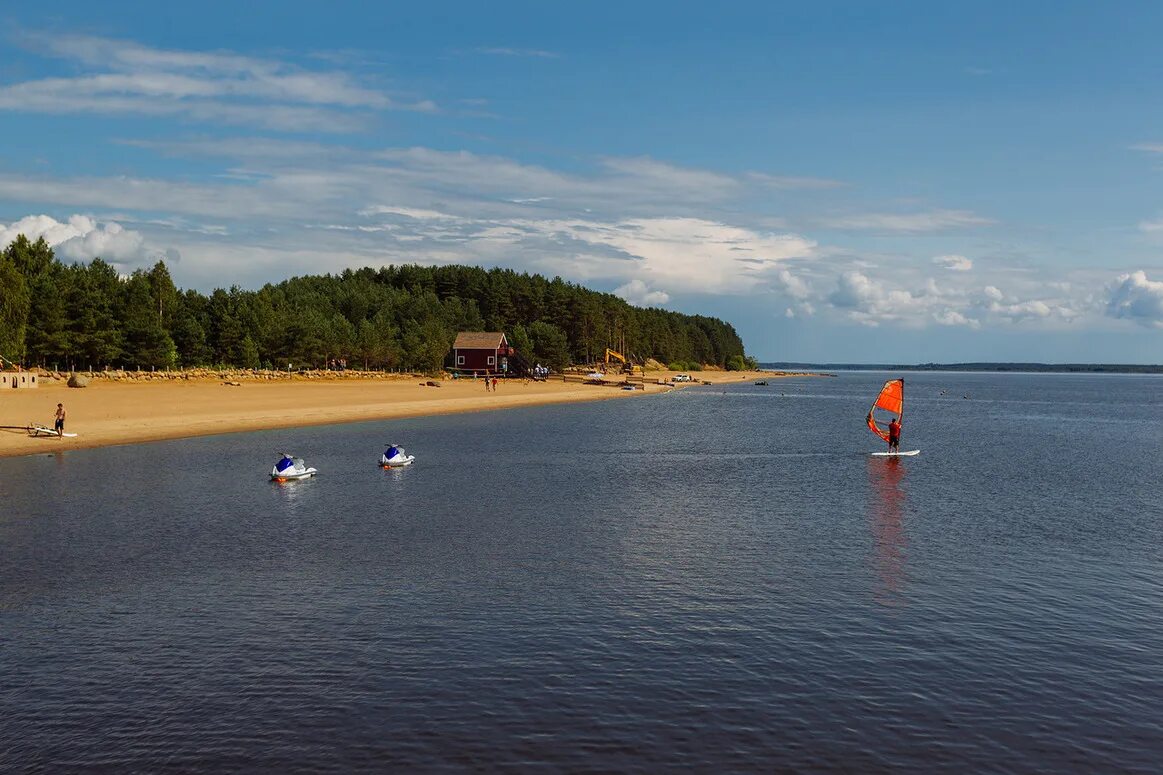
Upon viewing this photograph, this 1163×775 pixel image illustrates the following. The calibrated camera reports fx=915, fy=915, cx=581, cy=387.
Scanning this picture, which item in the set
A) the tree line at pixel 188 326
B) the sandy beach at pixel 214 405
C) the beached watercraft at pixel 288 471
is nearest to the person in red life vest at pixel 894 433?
the beached watercraft at pixel 288 471

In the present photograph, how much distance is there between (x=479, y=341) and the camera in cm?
18162

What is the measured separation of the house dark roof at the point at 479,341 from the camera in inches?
7096

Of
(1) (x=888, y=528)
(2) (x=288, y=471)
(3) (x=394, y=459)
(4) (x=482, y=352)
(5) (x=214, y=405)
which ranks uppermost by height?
(4) (x=482, y=352)

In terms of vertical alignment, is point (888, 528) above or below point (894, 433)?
Answer: below

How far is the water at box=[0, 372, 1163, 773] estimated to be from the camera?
14859 millimetres

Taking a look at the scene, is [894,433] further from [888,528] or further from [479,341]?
[479,341]

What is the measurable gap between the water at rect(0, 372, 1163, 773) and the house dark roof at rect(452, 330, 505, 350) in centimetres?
13426

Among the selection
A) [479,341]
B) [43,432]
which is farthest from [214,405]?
[479,341]

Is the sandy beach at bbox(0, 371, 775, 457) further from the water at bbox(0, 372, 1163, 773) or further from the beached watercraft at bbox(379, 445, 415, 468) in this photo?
the beached watercraft at bbox(379, 445, 415, 468)

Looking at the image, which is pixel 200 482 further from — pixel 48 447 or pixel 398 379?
pixel 398 379

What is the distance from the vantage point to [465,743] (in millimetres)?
14633

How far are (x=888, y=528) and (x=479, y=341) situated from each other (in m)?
151

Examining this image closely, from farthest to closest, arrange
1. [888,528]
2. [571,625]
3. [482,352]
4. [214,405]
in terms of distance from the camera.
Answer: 1. [482,352]
2. [214,405]
3. [888,528]
4. [571,625]

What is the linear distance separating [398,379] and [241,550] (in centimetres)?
13149
